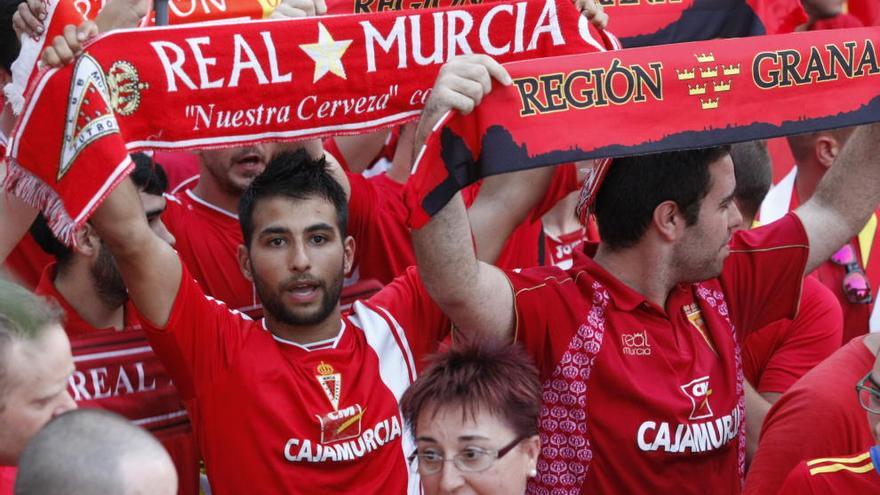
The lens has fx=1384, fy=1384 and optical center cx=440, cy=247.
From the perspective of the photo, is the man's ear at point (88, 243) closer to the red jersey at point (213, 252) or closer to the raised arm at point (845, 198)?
the red jersey at point (213, 252)

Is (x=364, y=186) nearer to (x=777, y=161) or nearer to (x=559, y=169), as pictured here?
(x=559, y=169)

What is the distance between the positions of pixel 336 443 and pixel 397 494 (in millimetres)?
258

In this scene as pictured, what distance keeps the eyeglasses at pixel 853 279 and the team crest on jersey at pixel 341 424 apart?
261 centimetres

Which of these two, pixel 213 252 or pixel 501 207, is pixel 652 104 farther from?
pixel 213 252

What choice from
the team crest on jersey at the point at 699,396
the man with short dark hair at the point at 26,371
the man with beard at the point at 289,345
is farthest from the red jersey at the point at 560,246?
the man with short dark hair at the point at 26,371

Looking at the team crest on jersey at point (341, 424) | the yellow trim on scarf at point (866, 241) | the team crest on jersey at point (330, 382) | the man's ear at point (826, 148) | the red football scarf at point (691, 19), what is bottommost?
the team crest on jersey at point (341, 424)

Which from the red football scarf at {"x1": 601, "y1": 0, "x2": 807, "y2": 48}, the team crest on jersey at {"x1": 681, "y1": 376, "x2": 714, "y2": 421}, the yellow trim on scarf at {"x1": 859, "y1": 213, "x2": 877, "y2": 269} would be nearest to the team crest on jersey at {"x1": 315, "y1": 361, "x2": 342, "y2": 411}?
the team crest on jersey at {"x1": 681, "y1": 376, "x2": 714, "y2": 421}

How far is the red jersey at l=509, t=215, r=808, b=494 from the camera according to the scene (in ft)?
12.5

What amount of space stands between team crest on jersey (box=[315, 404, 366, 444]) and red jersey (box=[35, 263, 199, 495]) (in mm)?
514

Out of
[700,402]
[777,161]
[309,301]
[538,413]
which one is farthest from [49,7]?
[777,161]

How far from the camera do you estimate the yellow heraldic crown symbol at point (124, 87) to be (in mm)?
3748

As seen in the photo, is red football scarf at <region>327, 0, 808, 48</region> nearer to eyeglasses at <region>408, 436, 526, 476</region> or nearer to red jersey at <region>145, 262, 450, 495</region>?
red jersey at <region>145, 262, 450, 495</region>

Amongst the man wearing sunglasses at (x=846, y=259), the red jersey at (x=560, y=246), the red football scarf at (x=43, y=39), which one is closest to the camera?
the red football scarf at (x=43, y=39)

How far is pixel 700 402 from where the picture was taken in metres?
3.91
